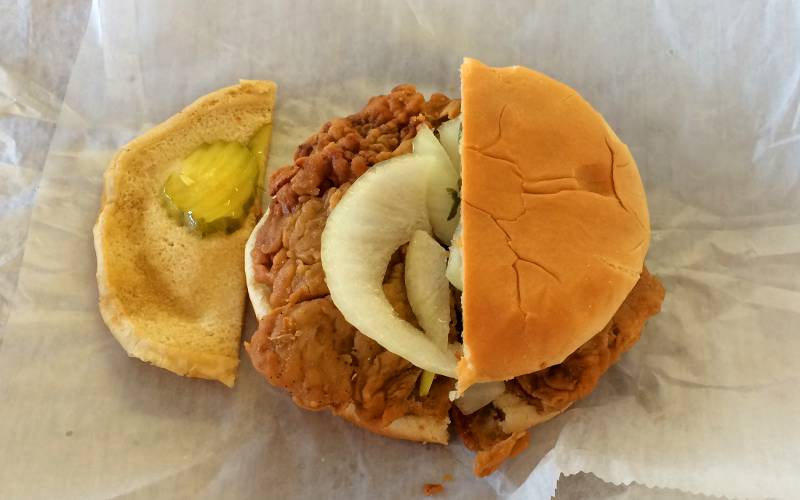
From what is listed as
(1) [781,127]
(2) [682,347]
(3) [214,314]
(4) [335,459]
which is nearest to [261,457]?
(4) [335,459]

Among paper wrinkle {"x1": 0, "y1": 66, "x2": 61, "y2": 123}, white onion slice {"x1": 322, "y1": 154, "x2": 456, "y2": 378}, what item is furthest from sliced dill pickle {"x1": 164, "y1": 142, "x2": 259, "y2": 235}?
Answer: white onion slice {"x1": 322, "y1": 154, "x2": 456, "y2": 378}

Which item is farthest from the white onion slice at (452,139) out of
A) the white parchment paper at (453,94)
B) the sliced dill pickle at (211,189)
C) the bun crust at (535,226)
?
the sliced dill pickle at (211,189)

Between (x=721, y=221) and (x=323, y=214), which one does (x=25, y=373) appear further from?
(x=721, y=221)

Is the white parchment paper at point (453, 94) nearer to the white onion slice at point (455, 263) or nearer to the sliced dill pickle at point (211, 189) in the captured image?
the sliced dill pickle at point (211, 189)

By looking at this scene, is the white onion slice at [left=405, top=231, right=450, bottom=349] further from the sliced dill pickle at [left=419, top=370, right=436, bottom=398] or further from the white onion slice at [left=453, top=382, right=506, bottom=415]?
the white onion slice at [left=453, top=382, right=506, bottom=415]

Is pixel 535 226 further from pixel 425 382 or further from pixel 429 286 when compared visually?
pixel 425 382

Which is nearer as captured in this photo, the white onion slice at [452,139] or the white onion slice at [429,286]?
the white onion slice at [429,286]
